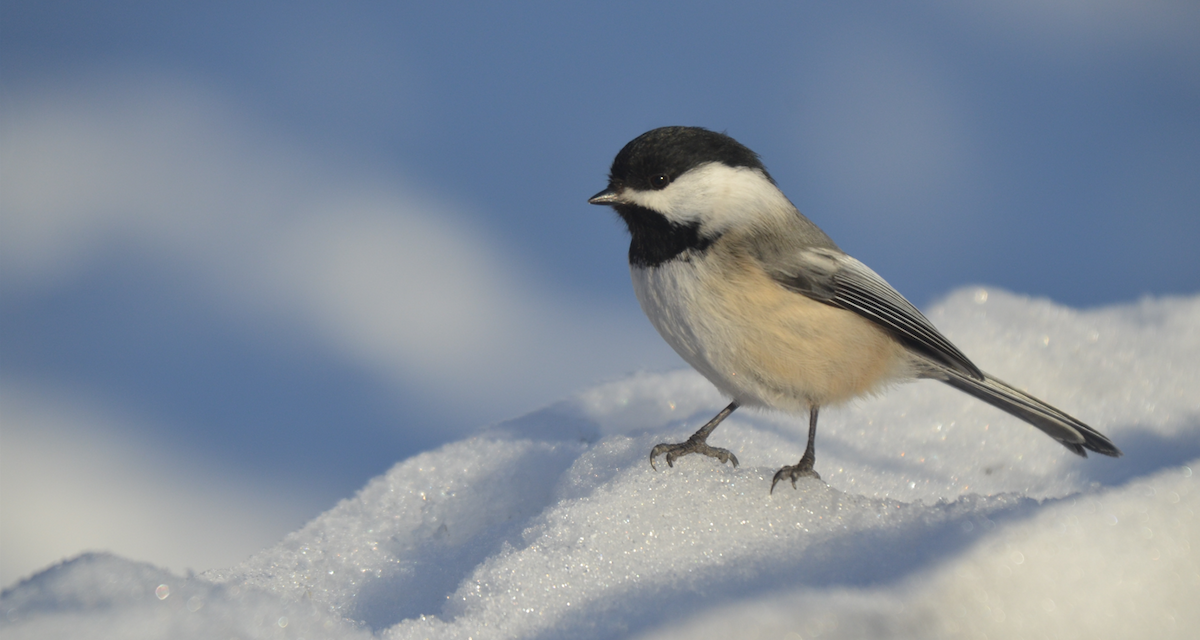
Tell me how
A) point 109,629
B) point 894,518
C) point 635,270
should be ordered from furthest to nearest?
point 635,270 < point 894,518 < point 109,629

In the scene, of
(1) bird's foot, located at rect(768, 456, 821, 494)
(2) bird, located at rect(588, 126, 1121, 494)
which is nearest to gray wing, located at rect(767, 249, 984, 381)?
(2) bird, located at rect(588, 126, 1121, 494)

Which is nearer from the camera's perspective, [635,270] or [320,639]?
[320,639]

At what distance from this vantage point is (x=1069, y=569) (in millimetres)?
1081

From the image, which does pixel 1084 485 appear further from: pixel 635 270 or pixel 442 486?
pixel 442 486

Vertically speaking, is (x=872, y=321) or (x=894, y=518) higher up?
(x=872, y=321)

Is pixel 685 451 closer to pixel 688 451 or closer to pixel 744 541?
pixel 688 451

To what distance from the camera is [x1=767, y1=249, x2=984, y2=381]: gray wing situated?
4.96 feet

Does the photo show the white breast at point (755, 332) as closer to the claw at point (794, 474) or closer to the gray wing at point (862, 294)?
the gray wing at point (862, 294)

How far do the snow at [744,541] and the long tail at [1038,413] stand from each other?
9cm

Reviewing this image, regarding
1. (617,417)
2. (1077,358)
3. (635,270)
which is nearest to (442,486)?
(617,417)

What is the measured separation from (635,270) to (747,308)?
10.3 inches

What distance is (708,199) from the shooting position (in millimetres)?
1499

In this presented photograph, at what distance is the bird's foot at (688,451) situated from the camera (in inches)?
62.1

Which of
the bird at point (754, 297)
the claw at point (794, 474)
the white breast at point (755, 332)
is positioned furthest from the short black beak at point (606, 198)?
the claw at point (794, 474)
